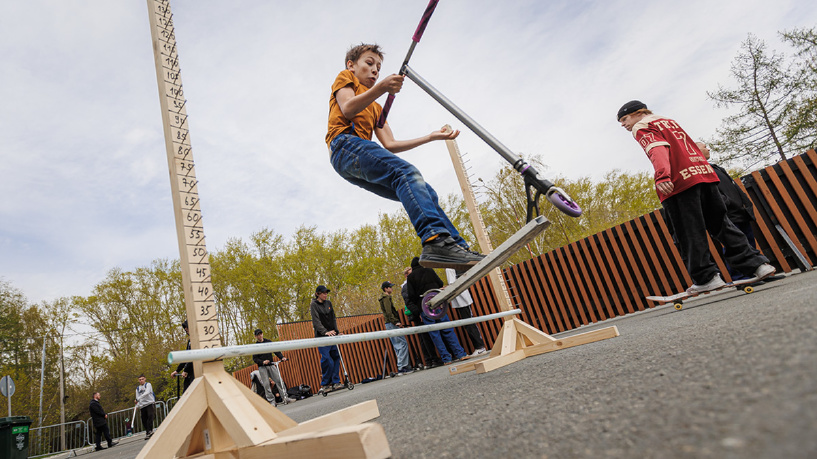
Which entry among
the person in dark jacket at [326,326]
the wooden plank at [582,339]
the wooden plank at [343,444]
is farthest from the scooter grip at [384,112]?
the person in dark jacket at [326,326]

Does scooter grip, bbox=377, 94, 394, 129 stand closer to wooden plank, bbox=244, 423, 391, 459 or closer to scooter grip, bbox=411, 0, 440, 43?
scooter grip, bbox=411, 0, 440, 43

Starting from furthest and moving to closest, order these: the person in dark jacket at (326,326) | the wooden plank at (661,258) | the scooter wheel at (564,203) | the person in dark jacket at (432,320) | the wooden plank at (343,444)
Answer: the person in dark jacket at (326,326), the person in dark jacket at (432,320), the wooden plank at (661,258), the scooter wheel at (564,203), the wooden plank at (343,444)

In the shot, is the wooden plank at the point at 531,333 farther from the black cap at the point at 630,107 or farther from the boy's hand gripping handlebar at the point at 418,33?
the black cap at the point at 630,107

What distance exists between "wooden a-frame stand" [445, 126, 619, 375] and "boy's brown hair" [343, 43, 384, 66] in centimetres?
78

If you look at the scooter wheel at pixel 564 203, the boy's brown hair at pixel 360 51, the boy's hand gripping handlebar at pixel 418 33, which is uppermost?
the boy's brown hair at pixel 360 51

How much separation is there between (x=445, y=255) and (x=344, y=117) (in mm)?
1171

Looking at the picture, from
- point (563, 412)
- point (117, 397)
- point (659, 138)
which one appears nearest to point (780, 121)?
point (659, 138)

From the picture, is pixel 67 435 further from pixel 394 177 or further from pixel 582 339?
pixel 582 339

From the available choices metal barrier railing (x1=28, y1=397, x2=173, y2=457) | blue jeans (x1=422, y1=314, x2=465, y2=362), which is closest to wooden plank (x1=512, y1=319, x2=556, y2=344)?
blue jeans (x1=422, y1=314, x2=465, y2=362)

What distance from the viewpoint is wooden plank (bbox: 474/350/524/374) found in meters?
2.66

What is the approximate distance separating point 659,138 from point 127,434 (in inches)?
930

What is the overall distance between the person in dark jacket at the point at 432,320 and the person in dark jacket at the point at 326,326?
170 centimetres

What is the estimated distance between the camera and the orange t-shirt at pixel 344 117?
280cm

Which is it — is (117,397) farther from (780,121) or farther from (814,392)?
(780,121)
